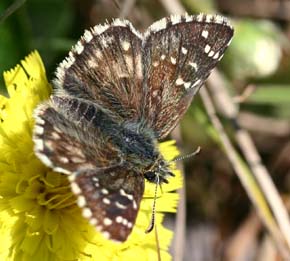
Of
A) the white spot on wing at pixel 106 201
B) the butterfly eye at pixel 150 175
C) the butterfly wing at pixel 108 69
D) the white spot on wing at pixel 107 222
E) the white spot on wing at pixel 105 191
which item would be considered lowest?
the white spot on wing at pixel 107 222

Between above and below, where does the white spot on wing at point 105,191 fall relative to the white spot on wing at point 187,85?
below

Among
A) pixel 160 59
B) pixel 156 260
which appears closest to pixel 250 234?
pixel 156 260

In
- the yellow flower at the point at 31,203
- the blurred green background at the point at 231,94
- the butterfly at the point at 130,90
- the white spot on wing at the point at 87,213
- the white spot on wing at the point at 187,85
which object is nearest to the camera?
the white spot on wing at the point at 87,213

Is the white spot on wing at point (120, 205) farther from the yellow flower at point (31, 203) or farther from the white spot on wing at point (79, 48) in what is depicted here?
the white spot on wing at point (79, 48)

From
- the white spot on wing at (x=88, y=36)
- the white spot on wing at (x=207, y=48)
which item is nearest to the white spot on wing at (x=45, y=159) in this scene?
the white spot on wing at (x=88, y=36)

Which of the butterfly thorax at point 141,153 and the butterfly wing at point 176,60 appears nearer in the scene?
the butterfly thorax at point 141,153

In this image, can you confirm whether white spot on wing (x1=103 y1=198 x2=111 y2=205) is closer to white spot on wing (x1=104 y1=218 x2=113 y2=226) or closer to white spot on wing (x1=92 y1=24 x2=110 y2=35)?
white spot on wing (x1=104 y1=218 x2=113 y2=226)

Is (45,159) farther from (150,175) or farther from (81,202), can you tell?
(150,175)

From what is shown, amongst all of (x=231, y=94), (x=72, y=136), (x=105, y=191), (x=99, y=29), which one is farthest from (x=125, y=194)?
(x=231, y=94)
